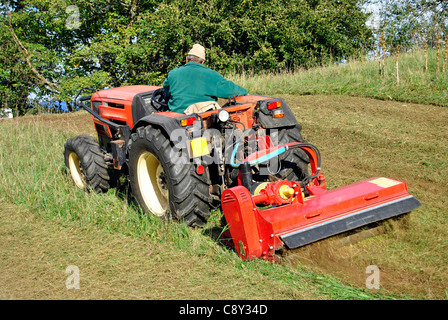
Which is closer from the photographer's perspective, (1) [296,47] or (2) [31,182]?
(2) [31,182]

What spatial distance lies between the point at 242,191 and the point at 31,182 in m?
3.51

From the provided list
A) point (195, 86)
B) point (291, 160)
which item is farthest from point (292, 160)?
point (195, 86)

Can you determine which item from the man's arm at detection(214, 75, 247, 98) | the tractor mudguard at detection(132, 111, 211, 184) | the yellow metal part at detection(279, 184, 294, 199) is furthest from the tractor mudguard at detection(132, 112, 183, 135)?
the yellow metal part at detection(279, 184, 294, 199)

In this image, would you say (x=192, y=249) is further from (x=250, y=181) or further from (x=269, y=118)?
(x=269, y=118)

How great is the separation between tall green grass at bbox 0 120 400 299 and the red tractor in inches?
6.2

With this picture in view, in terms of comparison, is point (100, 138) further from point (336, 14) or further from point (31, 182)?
point (336, 14)

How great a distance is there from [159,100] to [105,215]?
5.21ft

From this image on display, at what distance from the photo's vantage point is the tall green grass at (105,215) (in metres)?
2.96

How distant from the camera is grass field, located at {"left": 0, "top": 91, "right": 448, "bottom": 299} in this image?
299 cm

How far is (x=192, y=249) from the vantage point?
3588 millimetres
